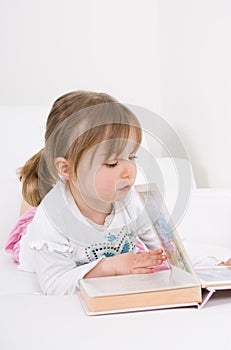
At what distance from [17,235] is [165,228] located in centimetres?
56

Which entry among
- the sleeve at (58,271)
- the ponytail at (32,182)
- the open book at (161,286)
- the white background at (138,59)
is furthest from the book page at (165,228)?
the white background at (138,59)

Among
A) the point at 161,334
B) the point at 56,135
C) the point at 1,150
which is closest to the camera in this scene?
the point at 161,334

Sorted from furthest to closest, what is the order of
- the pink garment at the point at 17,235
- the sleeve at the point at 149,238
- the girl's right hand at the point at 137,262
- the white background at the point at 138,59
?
the white background at the point at 138,59
the pink garment at the point at 17,235
the sleeve at the point at 149,238
the girl's right hand at the point at 137,262

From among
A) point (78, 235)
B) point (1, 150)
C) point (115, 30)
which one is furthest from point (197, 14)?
point (78, 235)

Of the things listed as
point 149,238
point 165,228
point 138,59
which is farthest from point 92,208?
point 138,59

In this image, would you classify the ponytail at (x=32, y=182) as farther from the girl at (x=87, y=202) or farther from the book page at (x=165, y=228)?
the book page at (x=165, y=228)

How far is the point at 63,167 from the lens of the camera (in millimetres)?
1046

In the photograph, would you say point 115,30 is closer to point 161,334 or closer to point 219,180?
point 219,180

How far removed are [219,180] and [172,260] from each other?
3.60 feet

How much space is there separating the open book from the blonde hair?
12 centimetres

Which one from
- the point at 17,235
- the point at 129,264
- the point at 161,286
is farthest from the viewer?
the point at 17,235

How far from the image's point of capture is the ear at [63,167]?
103 centimetres

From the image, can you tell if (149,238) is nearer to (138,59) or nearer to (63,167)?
(63,167)

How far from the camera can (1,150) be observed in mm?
1612
